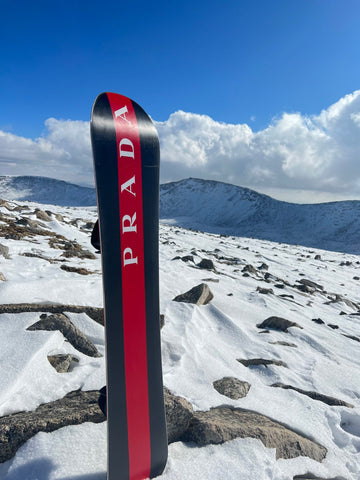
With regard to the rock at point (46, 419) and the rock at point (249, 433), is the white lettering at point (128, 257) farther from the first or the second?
the rock at point (249, 433)

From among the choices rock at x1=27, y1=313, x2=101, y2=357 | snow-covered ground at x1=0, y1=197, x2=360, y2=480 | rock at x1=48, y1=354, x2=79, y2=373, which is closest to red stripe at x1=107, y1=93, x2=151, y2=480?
snow-covered ground at x1=0, y1=197, x2=360, y2=480

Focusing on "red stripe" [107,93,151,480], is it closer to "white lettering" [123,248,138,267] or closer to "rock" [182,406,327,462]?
Answer: "white lettering" [123,248,138,267]

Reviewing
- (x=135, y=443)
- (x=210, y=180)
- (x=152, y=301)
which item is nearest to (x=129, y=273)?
(x=152, y=301)

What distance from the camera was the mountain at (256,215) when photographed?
79.5 meters

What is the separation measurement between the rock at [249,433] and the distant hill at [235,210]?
65.1m

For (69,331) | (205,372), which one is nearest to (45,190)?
(69,331)

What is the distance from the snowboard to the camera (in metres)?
2.02

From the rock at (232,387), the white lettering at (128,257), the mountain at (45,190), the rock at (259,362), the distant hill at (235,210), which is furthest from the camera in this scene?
the mountain at (45,190)

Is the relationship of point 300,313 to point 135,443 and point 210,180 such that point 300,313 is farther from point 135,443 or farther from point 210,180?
point 210,180

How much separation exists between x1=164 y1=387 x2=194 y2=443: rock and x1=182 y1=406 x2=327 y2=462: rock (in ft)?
0.18

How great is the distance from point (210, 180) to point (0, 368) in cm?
13682

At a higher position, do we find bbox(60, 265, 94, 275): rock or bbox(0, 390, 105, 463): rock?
bbox(60, 265, 94, 275): rock

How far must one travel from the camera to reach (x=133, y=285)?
218cm

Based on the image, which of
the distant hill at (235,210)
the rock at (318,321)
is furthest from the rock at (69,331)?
the distant hill at (235,210)
